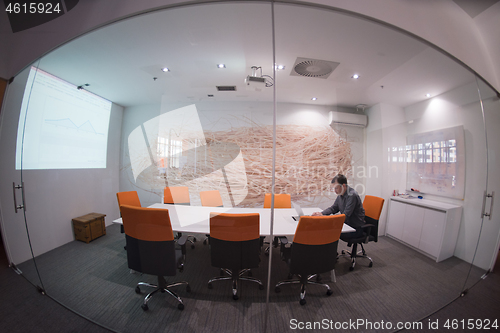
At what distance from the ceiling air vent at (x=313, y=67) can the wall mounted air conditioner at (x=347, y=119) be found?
15.6 inches

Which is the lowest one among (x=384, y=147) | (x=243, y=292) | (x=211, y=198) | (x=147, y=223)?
(x=243, y=292)

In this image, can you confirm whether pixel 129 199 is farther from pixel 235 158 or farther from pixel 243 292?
pixel 243 292

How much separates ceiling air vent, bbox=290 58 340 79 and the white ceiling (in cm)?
4

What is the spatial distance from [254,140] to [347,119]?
912mm

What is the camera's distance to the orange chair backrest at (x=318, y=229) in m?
1.35

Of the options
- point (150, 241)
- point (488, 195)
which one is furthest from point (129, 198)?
point (488, 195)

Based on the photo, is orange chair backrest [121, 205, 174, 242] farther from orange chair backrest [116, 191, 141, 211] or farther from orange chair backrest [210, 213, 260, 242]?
orange chair backrest [210, 213, 260, 242]

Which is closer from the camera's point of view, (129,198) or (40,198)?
(129,198)

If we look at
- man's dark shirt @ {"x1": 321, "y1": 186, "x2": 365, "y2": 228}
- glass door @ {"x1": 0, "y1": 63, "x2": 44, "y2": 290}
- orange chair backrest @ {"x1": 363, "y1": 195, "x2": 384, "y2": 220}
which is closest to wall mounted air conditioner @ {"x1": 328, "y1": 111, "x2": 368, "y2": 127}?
man's dark shirt @ {"x1": 321, "y1": 186, "x2": 365, "y2": 228}

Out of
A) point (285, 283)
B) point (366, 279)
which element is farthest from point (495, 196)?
point (285, 283)

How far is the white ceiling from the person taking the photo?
1278 mm

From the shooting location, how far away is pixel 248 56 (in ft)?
4.20

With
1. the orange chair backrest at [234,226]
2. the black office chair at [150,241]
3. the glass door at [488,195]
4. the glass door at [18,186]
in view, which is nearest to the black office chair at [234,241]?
the orange chair backrest at [234,226]

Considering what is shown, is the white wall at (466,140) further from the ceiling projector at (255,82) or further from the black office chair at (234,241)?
the black office chair at (234,241)
